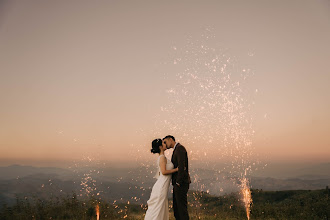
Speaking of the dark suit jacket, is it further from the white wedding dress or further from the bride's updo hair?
the bride's updo hair

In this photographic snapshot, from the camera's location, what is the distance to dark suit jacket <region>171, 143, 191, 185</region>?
935 centimetres

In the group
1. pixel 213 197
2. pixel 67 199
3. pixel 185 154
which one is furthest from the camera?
pixel 213 197

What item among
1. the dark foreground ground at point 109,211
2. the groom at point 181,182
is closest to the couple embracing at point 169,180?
the groom at point 181,182

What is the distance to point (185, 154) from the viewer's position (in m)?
9.58

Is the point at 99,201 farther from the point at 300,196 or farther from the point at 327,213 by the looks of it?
the point at 300,196

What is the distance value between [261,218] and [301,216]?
191cm


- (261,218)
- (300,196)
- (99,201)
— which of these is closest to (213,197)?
(300,196)

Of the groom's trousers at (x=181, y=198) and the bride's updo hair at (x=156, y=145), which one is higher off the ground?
the bride's updo hair at (x=156, y=145)

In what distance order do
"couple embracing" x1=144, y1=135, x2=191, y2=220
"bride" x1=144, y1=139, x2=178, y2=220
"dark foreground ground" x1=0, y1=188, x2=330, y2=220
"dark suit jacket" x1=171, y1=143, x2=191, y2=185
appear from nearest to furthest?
1. "dark suit jacket" x1=171, y1=143, x2=191, y2=185
2. "couple embracing" x1=144, y1=135, x2=191, y2=220
3. "bride" x1=144, y1=139, x2=178, y2=220
4. "dark foreground ground" x1=0, y1=188, x2=330, y2=220

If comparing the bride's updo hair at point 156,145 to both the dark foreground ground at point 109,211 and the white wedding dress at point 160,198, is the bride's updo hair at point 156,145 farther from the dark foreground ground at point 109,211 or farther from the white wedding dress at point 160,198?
the dark foreground ground at point 109,211

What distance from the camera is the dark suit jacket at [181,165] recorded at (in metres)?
9.35

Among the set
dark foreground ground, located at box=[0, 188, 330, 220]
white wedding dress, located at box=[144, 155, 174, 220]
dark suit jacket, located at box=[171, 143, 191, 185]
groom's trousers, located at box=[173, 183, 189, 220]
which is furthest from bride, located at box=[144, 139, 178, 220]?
dark foreground ground, located at box=[0, 188, 330, 220]

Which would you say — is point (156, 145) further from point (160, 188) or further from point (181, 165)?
point (160, 188)

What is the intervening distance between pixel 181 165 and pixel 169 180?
83 cm
